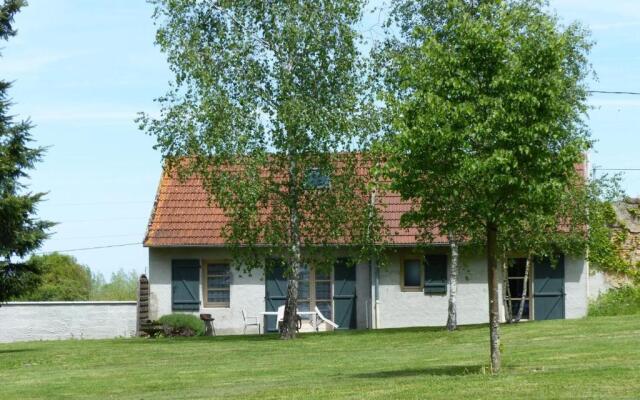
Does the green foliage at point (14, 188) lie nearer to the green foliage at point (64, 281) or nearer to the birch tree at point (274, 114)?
the birch tree at point (274, 114)

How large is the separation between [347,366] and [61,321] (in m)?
17.9

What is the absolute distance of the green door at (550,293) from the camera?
1374 inches

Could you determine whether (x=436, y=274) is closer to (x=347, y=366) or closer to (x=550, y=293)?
(x=550, y=293)

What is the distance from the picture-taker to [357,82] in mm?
29531

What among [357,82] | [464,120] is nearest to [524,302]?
[357,82]

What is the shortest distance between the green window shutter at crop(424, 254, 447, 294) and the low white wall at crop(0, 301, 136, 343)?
9.31 meters

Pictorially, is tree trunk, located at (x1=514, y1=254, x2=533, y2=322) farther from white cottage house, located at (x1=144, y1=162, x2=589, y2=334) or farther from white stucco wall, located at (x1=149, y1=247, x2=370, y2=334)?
white stucco wall, located at (x1=149, y1=247, x2=370, y2=334)

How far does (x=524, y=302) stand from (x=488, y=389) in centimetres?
2063

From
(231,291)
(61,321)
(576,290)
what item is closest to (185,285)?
(231,291)

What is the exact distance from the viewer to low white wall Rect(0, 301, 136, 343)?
36.7 metres

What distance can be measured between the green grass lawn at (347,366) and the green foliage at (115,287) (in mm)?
17439

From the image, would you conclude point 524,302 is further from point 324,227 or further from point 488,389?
point 488,389

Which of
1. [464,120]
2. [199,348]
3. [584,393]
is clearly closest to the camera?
[584,393]

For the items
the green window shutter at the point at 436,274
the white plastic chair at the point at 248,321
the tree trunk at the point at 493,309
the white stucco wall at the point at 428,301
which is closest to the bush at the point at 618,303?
the white stucco wall at the point at 428,301
